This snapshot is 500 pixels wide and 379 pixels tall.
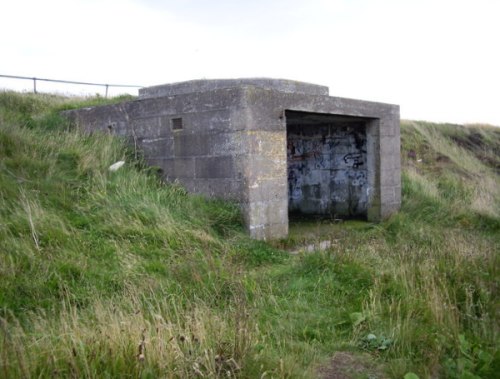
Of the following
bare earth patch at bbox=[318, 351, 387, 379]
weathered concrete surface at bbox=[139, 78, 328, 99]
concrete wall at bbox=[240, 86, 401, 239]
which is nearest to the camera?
bare earth patch at bbox=[318, 351, 387, 379]

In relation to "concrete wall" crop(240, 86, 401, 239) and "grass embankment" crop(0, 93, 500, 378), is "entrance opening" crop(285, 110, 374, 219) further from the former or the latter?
"grass embankment" crop(0, 93, 500, 378)

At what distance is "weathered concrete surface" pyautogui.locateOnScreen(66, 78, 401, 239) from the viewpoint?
7.09 m

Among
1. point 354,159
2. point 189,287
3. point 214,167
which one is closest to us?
point 189,287

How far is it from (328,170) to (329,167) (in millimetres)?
76

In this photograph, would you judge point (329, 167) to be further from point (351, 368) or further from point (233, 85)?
point (351, 368)

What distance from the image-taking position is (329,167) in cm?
1060

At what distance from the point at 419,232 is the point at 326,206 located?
2.91 meters

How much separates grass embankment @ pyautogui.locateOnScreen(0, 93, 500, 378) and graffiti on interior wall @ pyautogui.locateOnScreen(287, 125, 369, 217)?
5.44ft

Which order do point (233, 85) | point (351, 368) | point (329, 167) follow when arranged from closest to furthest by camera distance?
point (351, 368), point (233, 85), point (329, 167)

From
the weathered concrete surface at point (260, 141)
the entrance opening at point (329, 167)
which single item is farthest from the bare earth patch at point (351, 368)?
the entrance opening at point (329, 167)

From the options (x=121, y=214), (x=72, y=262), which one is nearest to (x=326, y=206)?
(x=121, y=214)

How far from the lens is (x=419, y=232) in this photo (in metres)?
8.08

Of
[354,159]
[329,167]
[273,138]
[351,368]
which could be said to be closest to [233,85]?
[273,138]

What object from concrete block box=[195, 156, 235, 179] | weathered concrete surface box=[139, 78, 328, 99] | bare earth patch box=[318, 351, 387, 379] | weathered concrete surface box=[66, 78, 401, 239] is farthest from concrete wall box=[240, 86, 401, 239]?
bare earth patch box=[318, 351, 387, 379]
